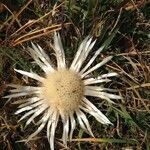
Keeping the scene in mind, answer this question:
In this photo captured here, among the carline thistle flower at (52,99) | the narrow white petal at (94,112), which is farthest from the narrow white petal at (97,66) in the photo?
the narrow white petal at (94,112)

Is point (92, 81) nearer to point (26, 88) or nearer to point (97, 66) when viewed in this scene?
point (97, 66)

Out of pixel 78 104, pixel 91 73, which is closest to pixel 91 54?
pixel 91 73

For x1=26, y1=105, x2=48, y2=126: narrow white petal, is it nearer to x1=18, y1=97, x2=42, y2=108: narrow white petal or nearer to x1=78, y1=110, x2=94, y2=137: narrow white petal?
x1=18, y1=97, x2=42, y2=108: narrow white petal

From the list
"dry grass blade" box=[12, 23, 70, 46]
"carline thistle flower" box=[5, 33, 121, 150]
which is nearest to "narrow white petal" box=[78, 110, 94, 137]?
"carline thistle flower" box=[5, 33, 121, 150]

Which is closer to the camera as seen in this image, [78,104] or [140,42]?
[78,104]

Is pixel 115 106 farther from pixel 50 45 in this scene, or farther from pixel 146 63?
pixel 50 45

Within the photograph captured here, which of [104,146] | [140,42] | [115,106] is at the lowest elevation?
[104,146]

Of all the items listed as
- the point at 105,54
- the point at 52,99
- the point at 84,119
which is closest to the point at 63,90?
the point at 52,99

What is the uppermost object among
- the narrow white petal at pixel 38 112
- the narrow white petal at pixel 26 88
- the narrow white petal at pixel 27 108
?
the narrow white petal at pixel 26 88

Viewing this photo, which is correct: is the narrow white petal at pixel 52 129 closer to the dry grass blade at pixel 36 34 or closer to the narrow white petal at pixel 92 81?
the narrow white petal at pixel 92 81
